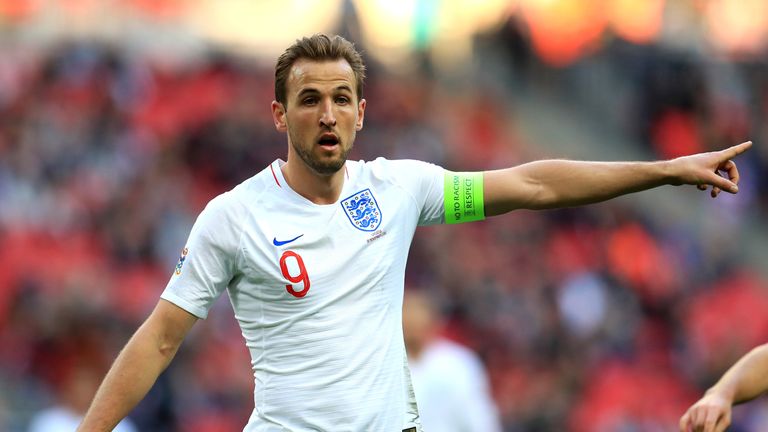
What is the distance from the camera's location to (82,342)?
11141 mm

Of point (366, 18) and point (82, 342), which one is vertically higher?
point (366, 18)

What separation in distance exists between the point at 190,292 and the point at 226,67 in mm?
11589

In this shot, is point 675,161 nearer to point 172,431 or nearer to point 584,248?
point 172,431

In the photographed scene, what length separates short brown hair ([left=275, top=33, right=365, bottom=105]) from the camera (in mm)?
5109

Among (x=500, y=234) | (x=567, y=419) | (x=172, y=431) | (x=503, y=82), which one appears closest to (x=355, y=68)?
(x=172, y=431)

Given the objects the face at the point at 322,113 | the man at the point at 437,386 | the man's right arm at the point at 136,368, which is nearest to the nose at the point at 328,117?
the face at the point at 322,113

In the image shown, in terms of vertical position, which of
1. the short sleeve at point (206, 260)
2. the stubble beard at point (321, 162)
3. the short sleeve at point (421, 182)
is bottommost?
the short sleeve at point (206, 260)

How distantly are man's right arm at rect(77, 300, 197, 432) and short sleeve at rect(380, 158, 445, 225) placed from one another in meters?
0.92

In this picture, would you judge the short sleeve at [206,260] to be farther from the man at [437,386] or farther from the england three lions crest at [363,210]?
the man at [437,386]

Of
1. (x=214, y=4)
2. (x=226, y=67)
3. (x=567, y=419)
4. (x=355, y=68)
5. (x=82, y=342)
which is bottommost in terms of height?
(x=567, y=419)

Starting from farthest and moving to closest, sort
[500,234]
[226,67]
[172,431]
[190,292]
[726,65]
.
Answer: [726,65] → [226,67] → [500,234] → [172,431] → [190,292]

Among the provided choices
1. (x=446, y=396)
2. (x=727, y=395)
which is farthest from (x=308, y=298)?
(x=446, y=396)

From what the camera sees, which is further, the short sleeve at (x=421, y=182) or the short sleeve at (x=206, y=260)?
the short sleeve at (x=421, y=182)

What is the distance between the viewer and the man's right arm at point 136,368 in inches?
194
